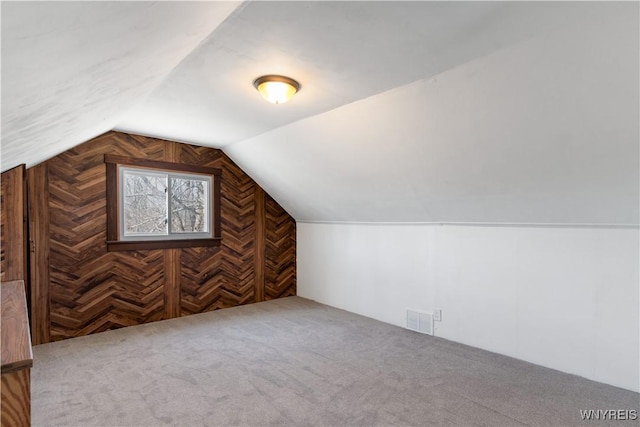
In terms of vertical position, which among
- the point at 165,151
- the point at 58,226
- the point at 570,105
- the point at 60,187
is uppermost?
the point at 165,151

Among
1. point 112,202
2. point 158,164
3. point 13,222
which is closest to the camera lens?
point 13,222

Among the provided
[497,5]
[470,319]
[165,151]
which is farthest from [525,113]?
[165,151]

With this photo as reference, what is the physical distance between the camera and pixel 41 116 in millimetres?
1513

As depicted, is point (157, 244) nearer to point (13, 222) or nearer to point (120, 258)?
point (120, 258)

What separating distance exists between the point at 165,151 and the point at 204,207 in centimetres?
88

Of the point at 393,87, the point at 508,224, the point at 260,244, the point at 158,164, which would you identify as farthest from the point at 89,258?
the point at 508,224

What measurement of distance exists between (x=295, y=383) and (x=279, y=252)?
2925 mm

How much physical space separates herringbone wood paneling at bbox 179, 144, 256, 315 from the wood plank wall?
1 cm

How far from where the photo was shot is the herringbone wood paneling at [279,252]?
17.2 ft

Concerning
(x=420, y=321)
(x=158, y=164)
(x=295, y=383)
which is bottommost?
(x=295, y=383)

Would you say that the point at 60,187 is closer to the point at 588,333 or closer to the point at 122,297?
the point at 122,297

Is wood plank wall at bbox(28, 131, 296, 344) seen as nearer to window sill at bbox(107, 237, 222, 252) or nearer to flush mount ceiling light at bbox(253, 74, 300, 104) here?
window sill at bbox(107, 237, 222, 252)

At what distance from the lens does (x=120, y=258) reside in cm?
390

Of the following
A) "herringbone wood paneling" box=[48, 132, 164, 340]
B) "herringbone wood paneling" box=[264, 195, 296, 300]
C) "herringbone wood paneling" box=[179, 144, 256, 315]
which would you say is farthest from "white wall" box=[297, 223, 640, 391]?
"herringbone wood paneling" box=[48, 132, 164, 340]
